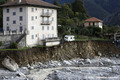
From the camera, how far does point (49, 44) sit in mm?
58250

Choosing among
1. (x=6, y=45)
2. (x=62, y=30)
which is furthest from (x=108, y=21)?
(x=6, y=45)

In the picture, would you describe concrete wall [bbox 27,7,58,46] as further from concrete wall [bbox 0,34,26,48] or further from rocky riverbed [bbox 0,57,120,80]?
rocky riverbed [bbox 0,57,120,80]

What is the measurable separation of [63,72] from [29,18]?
17409mm

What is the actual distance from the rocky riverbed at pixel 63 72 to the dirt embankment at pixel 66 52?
1802 millimetres

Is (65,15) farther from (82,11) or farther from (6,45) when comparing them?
(6,45)

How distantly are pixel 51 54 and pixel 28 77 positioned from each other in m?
14.9

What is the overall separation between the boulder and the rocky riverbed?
870 millimetres

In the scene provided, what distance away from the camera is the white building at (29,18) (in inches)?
2192

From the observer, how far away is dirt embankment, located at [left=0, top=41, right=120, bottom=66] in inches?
1911

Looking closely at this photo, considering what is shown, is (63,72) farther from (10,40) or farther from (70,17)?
(70,17)

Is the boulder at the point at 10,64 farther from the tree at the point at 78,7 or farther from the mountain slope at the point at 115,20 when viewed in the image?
the mountain slope at the point at 115,20

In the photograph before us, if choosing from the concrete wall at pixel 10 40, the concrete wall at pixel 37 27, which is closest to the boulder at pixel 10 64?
the concrete wall at pixel 10 40

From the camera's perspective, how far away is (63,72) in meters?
45.6

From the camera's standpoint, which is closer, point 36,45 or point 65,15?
point 36,45
